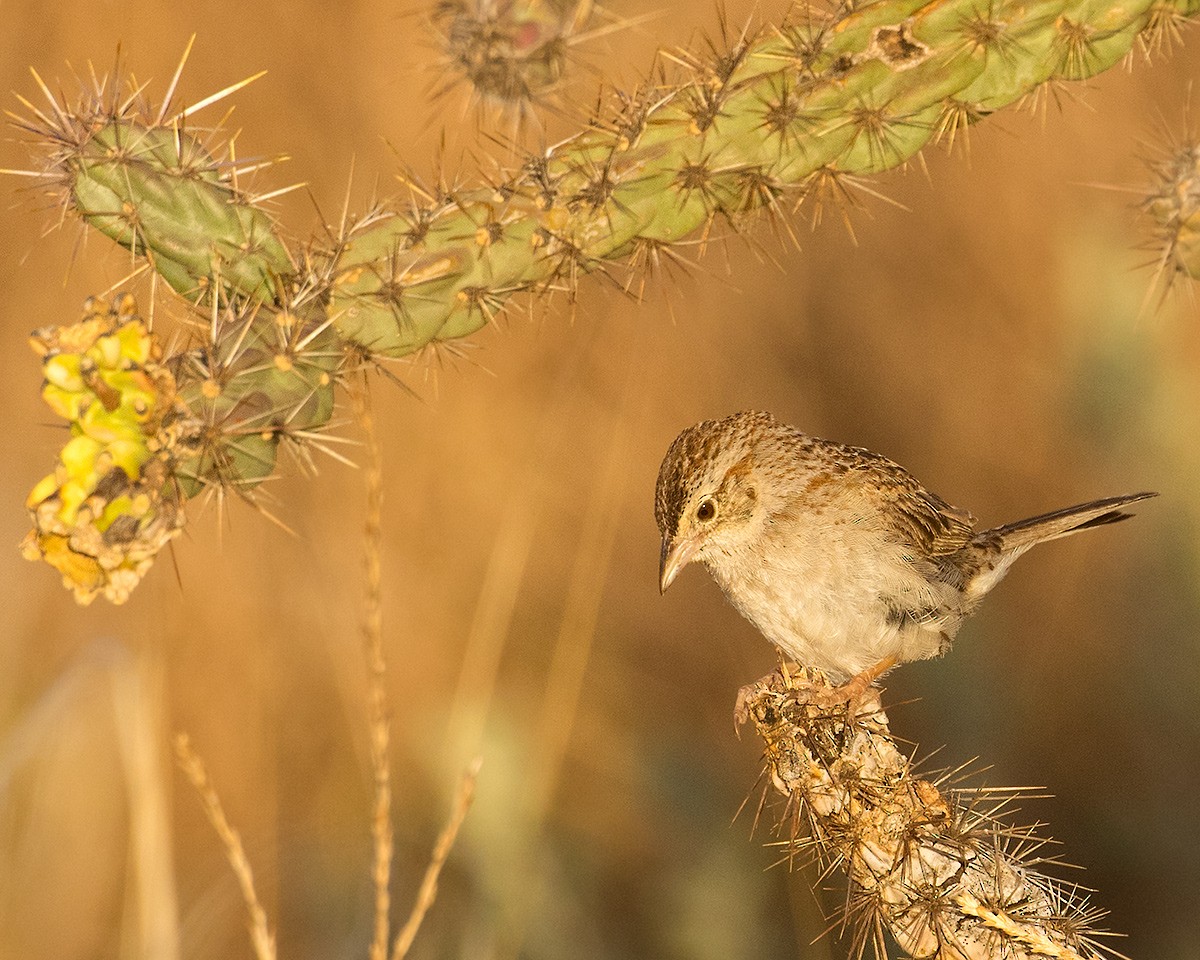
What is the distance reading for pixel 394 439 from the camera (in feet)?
19.7

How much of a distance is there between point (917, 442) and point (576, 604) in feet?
6.06

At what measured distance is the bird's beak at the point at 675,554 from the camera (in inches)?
132

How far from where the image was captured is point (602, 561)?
612cm

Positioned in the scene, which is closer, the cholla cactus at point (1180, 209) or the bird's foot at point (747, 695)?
the bird's foot at point (747, 695)

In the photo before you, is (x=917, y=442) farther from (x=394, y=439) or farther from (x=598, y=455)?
(x=394, y=439)

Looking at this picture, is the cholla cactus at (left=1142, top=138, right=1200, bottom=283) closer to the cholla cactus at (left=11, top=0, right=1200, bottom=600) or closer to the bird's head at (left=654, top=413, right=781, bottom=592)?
the cholla cactus at (left=11, top=0, right=1200, bottom=600)

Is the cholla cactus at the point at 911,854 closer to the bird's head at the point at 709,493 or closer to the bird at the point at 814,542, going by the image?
the bird at the point at 814,542

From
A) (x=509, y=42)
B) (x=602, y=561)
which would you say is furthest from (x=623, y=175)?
(x=602, y=561)

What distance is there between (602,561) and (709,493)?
280 centimetres

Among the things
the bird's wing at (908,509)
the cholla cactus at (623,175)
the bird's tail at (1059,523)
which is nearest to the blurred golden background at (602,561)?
the bird's tail at (1059,523)

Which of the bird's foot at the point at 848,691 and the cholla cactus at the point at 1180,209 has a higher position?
the cholla cactus at the point at 1180,209

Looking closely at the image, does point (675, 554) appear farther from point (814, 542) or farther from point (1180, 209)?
point (1180, 209)

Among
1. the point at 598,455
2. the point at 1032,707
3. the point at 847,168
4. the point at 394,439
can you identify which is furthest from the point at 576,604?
the point at 847,168

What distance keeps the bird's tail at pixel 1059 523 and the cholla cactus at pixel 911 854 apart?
4.08ft
